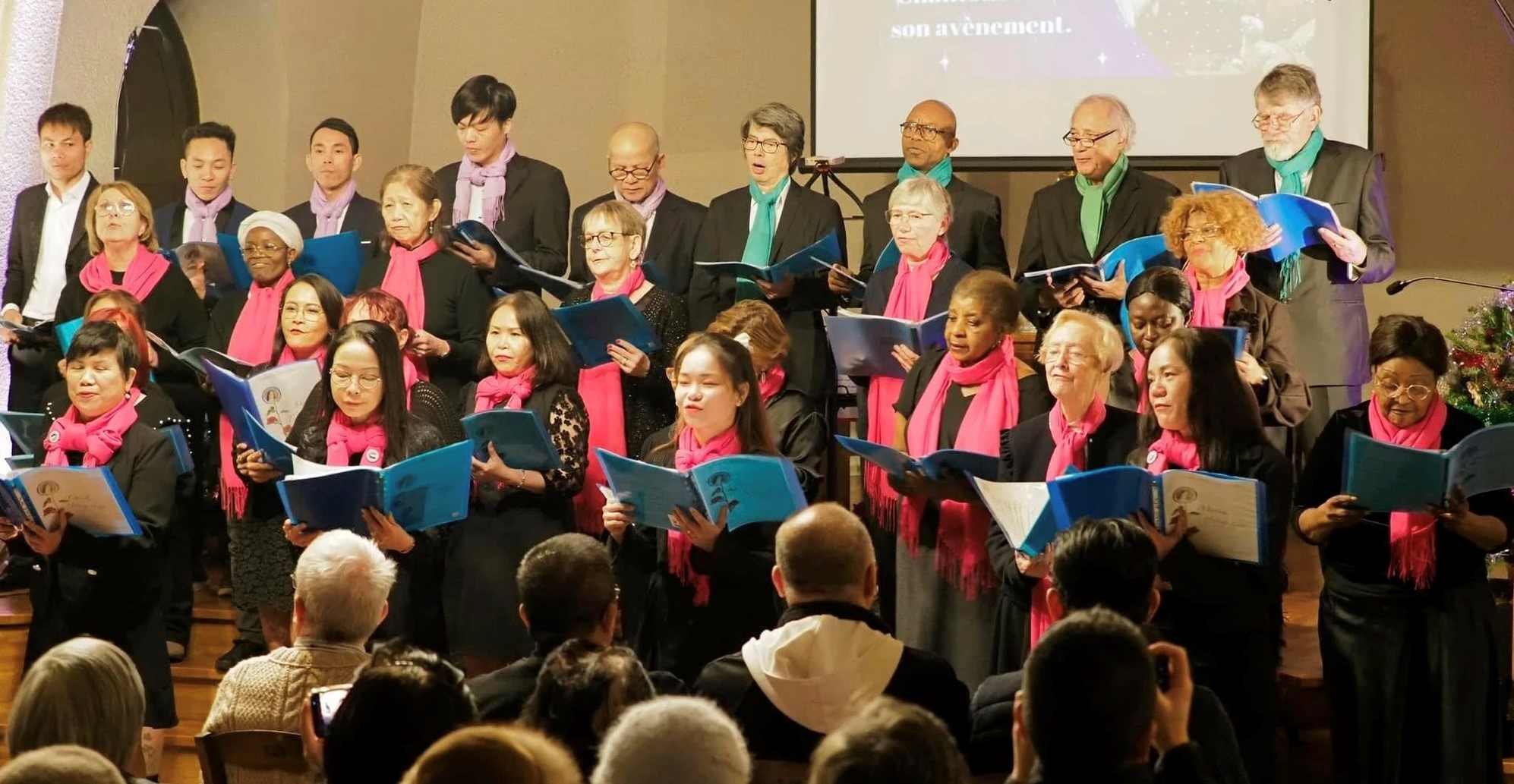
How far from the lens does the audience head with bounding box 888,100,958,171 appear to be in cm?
584


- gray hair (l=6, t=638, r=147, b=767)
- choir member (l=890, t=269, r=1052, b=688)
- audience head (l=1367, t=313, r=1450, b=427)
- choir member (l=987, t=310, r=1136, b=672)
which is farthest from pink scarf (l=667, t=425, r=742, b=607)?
gray hair (l=6, t=638, r=147, b=767)

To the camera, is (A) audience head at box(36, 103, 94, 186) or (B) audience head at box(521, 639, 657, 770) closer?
(B) audience head at box(521, 639, 657, 770)

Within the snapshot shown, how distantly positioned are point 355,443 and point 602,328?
31.4 inches

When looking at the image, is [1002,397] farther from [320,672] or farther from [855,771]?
[855,771]

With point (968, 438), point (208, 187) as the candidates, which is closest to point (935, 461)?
point (968, 438)

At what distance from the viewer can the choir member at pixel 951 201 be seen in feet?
18.7

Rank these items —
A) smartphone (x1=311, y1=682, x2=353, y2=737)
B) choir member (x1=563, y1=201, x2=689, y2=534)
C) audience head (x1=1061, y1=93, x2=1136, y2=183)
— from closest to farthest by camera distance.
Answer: smartphone (x1=311, y1=682, x2=353, y2=737) < choir member (x1=563, y1=201, x2=689, y2=534) < audience head (x1=1061, y1=93, x2=1136, y2=183)

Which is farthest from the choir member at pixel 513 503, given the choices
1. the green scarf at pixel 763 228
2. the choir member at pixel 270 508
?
the green scarf at pixel 763 228

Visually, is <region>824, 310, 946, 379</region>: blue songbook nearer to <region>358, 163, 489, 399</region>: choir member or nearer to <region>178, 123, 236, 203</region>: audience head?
<region>358, 163, 489, 399</region>: choir member

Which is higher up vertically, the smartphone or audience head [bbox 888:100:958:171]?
audience head [bbox 888:100:958:171]

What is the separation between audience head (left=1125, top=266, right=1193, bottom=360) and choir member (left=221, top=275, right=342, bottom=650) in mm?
2140

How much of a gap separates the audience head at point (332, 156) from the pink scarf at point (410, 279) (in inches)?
32.7

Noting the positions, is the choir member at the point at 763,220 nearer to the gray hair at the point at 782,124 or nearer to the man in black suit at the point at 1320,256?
the gray hair at the point at 782,124

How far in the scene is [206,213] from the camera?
6.21m
